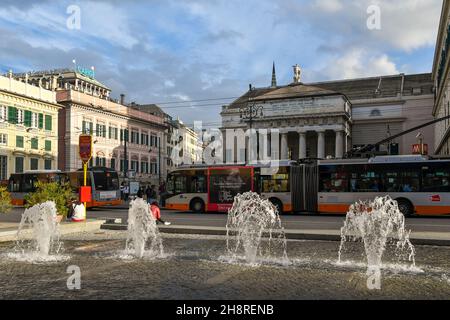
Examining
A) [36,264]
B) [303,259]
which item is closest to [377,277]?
[303,259]

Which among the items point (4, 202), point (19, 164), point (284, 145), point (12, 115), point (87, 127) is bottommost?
point (4, 202)

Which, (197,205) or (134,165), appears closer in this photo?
(197,205)

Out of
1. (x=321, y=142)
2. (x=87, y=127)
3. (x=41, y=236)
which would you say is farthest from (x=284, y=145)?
(x=41, y=236)

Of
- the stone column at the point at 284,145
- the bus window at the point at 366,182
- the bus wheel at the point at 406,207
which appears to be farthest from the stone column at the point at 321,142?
the bus wheel at the point at 406,207

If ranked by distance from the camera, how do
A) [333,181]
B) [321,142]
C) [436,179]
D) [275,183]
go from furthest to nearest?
[321,142] → [275,183] → [333,181] → [436,179]

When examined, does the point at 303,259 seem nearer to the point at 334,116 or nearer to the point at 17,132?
the point at 17,132

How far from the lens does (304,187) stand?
78.5 ft

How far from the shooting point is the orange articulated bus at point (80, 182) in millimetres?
29641

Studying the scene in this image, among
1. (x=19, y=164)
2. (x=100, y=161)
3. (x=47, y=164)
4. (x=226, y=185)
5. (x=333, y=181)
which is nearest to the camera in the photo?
(x=333, y=181)

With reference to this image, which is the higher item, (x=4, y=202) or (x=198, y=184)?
(x=198, y=184)

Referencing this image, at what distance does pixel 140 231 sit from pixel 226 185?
14.4 metres

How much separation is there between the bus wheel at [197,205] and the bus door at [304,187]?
5063mm

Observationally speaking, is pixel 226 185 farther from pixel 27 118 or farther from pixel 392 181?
pixel 27 118

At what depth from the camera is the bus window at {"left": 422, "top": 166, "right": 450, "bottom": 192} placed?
70.2 ft
